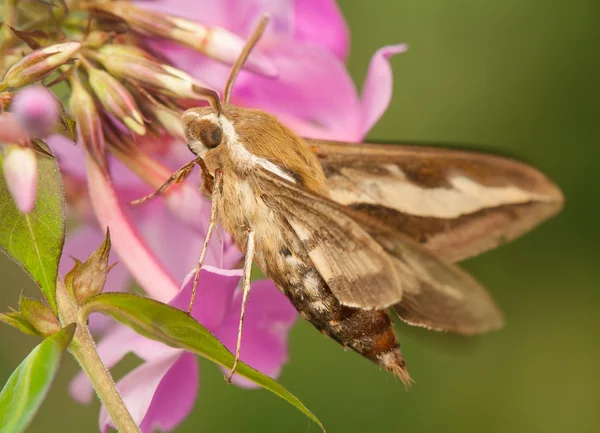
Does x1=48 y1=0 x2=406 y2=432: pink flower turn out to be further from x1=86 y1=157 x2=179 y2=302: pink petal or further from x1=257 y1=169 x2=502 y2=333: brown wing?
x1=257 y1=169 x2=502 y2=333: brown wing

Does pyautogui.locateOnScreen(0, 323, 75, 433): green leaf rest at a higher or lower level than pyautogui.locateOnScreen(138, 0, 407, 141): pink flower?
lower

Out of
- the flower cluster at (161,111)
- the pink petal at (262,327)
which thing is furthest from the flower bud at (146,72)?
the pink petal at (262,327)

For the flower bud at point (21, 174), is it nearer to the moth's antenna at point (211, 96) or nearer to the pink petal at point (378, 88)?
the moth's antenna at point (211, 96)

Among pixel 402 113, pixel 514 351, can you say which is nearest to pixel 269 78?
pixel 402 113

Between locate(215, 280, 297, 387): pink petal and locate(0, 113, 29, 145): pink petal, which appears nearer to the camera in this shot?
locate(0, 113, 29, 145): pink petal

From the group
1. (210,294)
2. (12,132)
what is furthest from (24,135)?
(210,294)

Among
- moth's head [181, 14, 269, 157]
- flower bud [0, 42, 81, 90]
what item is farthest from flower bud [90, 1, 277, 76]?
flower bud [0, 42, 81, 90]
